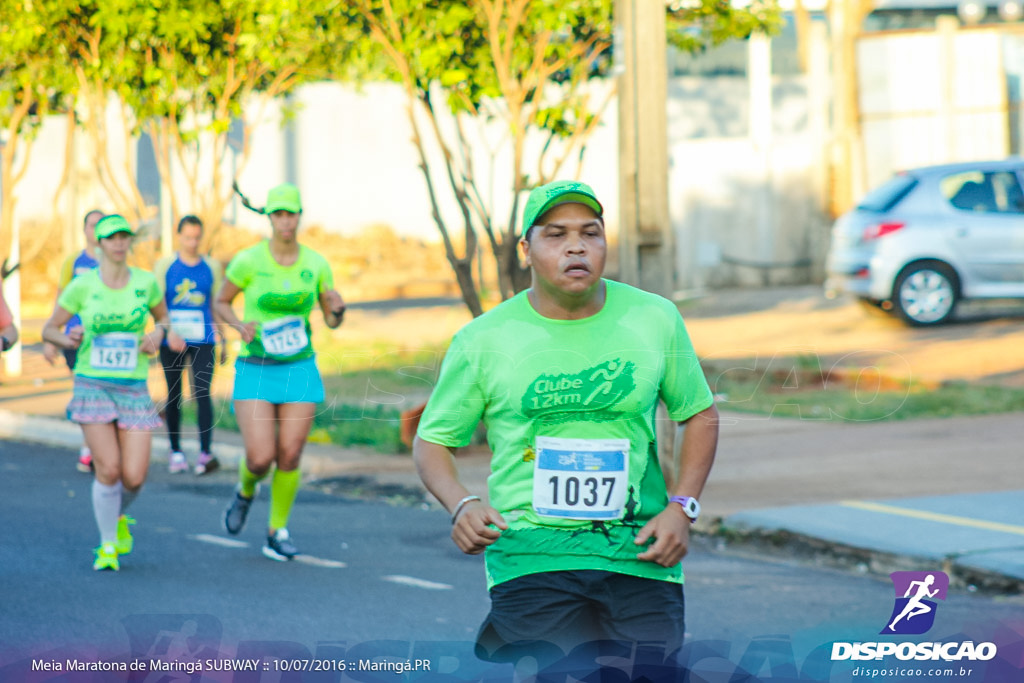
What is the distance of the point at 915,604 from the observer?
6266 millimetres

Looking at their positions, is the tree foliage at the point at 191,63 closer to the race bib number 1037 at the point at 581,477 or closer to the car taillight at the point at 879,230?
the car taillight at the point at 879,230

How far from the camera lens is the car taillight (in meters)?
16.8

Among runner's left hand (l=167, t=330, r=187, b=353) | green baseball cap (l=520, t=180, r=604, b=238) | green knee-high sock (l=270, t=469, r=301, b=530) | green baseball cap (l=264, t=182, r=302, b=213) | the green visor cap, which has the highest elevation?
green baseball cap (l=520, t=180, r=604, b=238)

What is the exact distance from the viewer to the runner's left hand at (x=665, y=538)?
3.75m

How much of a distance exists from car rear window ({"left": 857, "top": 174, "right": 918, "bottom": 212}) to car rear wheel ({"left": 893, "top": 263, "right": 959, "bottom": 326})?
2.54 ft

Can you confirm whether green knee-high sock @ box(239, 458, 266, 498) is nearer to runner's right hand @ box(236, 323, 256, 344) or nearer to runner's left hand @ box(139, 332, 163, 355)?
runner's right hand @ box(236, 323, 256, 344)

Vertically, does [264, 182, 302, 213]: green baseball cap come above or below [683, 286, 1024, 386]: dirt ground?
above

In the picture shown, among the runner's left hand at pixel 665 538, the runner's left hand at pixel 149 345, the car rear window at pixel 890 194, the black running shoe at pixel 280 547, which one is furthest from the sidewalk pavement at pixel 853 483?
the car rear window at pixel 890 194

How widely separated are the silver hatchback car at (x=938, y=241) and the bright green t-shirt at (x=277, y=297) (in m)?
10.1

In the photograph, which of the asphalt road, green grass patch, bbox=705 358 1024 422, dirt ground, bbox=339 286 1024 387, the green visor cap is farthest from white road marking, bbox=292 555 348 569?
dirt ground, bbox=339 286 1024 387

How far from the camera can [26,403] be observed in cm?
1559

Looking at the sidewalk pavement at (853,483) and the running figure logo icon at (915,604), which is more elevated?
the running figure logo icon at (915,604)

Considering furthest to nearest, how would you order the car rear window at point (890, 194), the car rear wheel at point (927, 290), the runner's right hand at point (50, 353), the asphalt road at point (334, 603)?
the car rear window at point (890, 194) < the car rear wheel at point (927, 290) < the runner's right hand at point (50, 353) < the asphalt road at point (334, 603)

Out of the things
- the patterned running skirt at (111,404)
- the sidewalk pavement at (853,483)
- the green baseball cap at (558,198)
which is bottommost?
the sidewalk pavement at (853,483)
